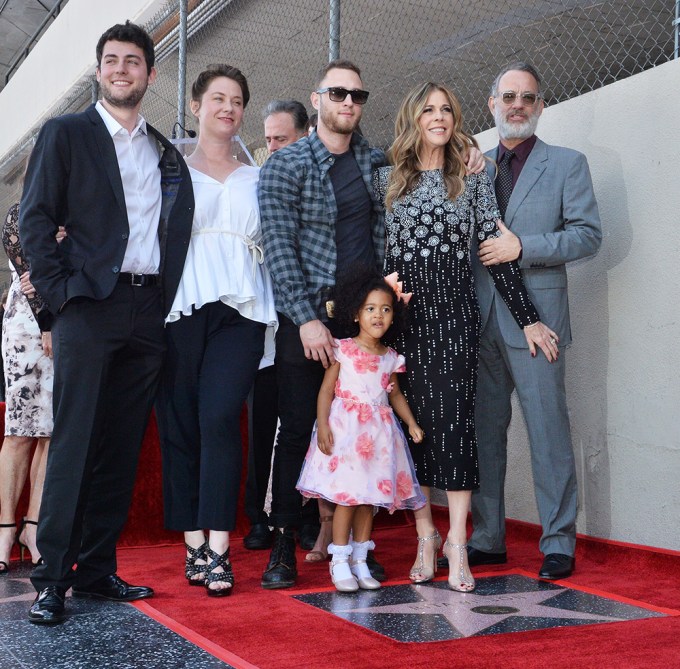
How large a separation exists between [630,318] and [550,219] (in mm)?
518

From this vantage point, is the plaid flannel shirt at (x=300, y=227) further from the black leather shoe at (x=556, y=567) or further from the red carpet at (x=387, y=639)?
the black leather shoe at (x=556, y=567)

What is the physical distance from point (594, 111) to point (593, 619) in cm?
200

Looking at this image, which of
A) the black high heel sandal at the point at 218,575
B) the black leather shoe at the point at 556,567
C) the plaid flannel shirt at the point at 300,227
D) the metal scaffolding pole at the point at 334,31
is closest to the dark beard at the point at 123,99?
the plaid flannel shirt at the point at 300,227

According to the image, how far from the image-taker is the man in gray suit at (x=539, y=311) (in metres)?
3.12

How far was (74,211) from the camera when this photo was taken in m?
2.69

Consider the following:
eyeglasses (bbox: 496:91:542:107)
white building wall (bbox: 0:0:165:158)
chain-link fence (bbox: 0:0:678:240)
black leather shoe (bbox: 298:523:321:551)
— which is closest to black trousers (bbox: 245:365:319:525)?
black leather shoe (bbox: 298:523:321:551)

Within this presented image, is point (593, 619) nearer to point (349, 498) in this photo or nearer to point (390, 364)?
point (349, 498)

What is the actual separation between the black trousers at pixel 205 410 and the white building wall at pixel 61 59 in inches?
210

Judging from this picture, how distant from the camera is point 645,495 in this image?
3.31m

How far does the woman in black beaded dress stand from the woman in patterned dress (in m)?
1.46

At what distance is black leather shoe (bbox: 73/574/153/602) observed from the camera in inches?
110

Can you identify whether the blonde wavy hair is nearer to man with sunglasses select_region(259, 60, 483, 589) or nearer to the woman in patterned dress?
man with sunglasses select_region(259, 60, 483, 589)

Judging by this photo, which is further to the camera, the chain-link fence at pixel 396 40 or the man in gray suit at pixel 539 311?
the chain-link fence at pixel 396 40

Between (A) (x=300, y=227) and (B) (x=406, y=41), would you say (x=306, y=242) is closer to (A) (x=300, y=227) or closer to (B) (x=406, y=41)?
(A) (x=300, y=227)
